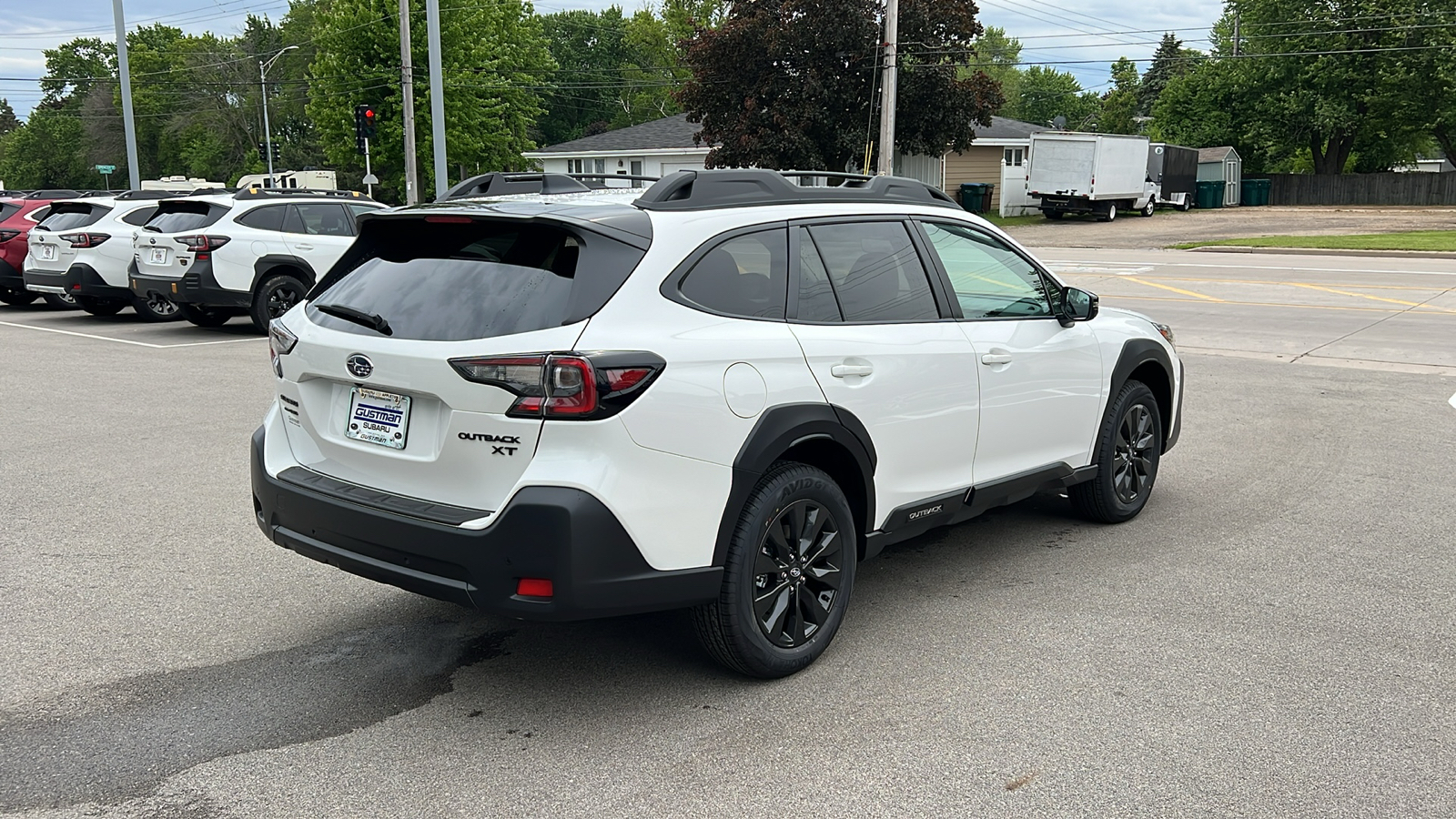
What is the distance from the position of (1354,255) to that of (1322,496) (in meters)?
22.0

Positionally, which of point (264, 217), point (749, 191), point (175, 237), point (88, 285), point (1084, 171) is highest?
point (1084, 171)

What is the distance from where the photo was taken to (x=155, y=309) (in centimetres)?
1611

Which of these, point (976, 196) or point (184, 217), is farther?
point (976, 196)

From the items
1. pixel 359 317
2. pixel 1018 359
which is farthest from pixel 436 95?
pixel 359 317

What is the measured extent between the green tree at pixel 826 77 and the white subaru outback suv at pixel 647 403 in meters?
33.3

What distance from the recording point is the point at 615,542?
140 inches

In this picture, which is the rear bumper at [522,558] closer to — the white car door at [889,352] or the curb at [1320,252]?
the white car door at [889,352]

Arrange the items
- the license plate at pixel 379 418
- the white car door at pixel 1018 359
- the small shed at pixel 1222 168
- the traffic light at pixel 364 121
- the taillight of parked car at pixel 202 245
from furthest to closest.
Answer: the small shed at pixel 1222 168
the traffic light at pixel 364 121
the taillight of parked car at pixel 202 245
the white car door at pixel 1018 359
the license plate at pixel 379 418

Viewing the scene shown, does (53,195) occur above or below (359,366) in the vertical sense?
above

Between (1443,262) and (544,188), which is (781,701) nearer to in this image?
(544,188)

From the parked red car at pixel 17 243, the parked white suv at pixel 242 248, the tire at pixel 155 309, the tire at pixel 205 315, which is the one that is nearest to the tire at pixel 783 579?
the parked white suv at pixel 242 248

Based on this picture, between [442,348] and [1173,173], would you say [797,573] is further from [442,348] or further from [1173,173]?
[1173,173]

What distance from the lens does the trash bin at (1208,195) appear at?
50375 mm

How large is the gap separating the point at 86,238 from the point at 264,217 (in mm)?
3442
